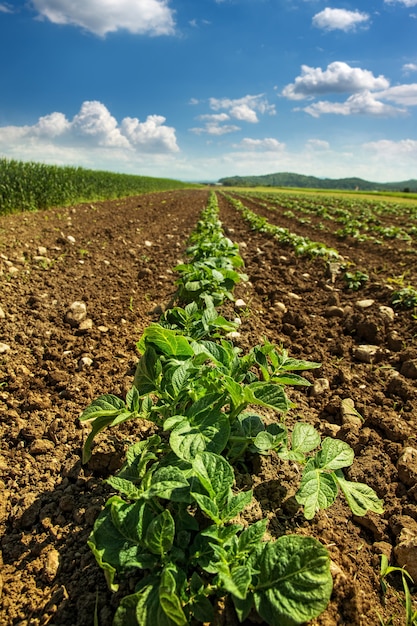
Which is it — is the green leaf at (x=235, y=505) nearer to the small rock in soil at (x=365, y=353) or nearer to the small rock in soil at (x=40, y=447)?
the small rock in soil at (x=40, y=447)

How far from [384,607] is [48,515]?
1.38 metres

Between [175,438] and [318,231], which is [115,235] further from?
[175,438]

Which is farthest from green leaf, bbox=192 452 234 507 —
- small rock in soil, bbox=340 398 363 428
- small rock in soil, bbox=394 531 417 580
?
small rock in soil, bbox=340 398 363 428

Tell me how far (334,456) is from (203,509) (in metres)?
0.67

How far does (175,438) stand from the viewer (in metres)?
1.46

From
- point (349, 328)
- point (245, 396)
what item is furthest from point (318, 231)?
point (245, 396)

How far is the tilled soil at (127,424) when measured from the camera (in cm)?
146

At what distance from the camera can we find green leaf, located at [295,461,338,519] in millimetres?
1453

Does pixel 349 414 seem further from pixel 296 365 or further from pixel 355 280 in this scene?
pixel 355 280

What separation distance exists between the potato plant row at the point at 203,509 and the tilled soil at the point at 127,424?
17cm

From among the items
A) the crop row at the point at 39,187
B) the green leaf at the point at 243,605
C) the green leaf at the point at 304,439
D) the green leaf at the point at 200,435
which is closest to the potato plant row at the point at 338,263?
the green leaf at the point at 304,439

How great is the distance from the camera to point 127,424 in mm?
2207

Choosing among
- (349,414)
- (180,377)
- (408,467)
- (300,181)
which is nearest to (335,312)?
(349,414)

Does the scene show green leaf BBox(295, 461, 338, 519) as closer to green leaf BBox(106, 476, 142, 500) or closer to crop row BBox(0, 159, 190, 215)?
green leaf BBox(106, 476, 142, 500)
